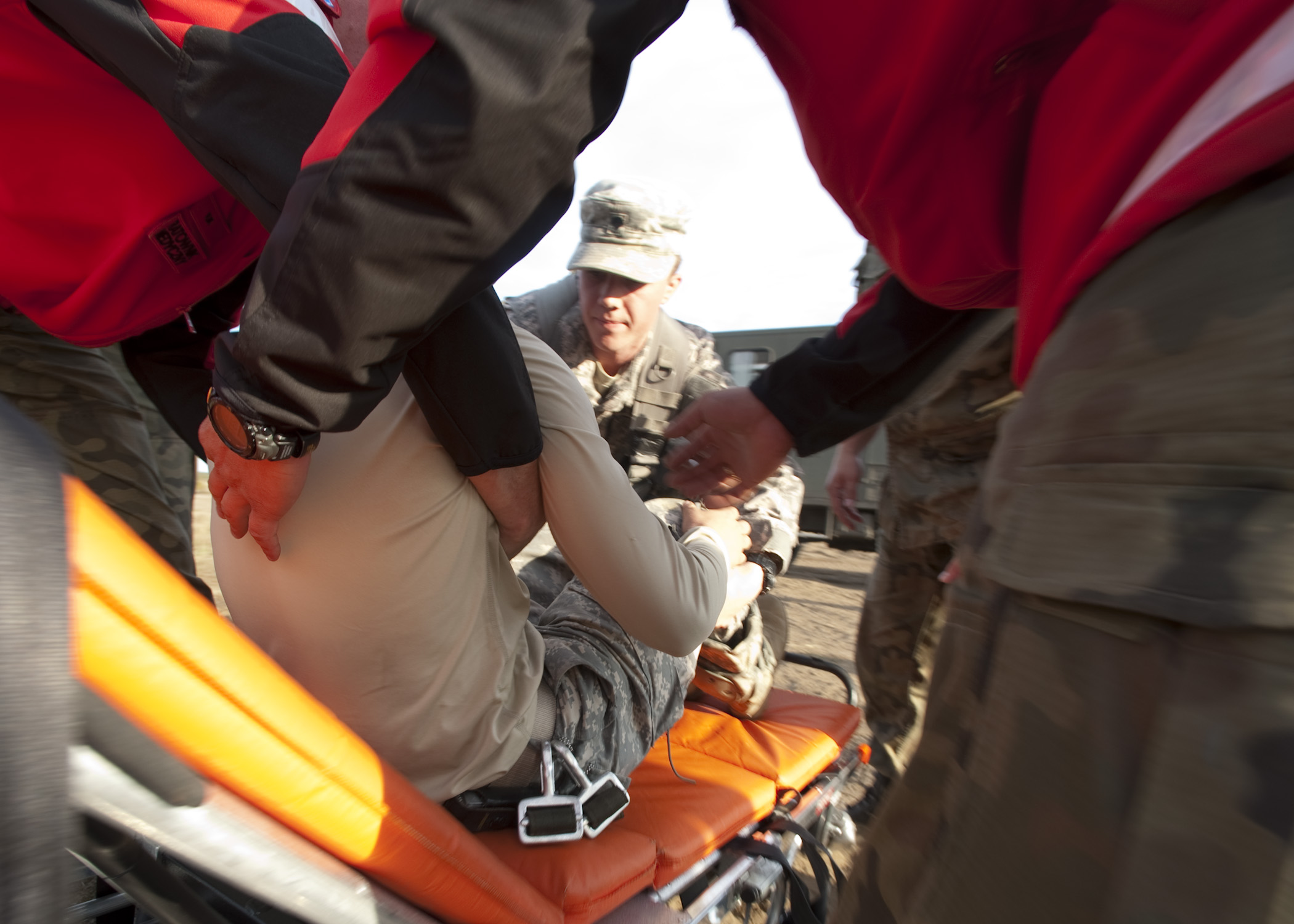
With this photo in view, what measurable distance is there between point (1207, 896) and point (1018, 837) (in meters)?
0.11

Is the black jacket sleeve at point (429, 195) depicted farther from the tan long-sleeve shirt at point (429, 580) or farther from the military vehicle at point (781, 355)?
the military vehicle at point (781, 355)

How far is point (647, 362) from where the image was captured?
2516 millimetres

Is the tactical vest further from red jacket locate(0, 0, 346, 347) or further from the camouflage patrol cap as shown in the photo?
red jacket locate(0, 0, 346, 347)

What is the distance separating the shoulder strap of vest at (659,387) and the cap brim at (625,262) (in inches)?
9.5

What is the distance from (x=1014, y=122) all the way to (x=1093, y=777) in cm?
66

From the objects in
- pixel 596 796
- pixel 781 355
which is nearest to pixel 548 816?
pixel 596 796

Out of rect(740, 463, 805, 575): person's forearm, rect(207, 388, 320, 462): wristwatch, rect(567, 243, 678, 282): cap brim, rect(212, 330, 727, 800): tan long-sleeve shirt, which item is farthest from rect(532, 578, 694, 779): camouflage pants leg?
rect(567, 243, 678, 282): cap brim

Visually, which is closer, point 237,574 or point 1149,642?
point 1149,642

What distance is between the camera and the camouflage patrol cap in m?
2.27

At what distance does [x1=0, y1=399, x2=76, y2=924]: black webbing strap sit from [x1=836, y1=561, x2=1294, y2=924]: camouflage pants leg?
1.95ft

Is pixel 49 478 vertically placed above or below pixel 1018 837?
above

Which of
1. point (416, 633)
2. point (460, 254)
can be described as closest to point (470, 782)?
point (416, 633)

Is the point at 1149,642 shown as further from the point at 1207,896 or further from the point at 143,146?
the point at 143,146

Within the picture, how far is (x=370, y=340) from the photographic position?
0.72 meters
